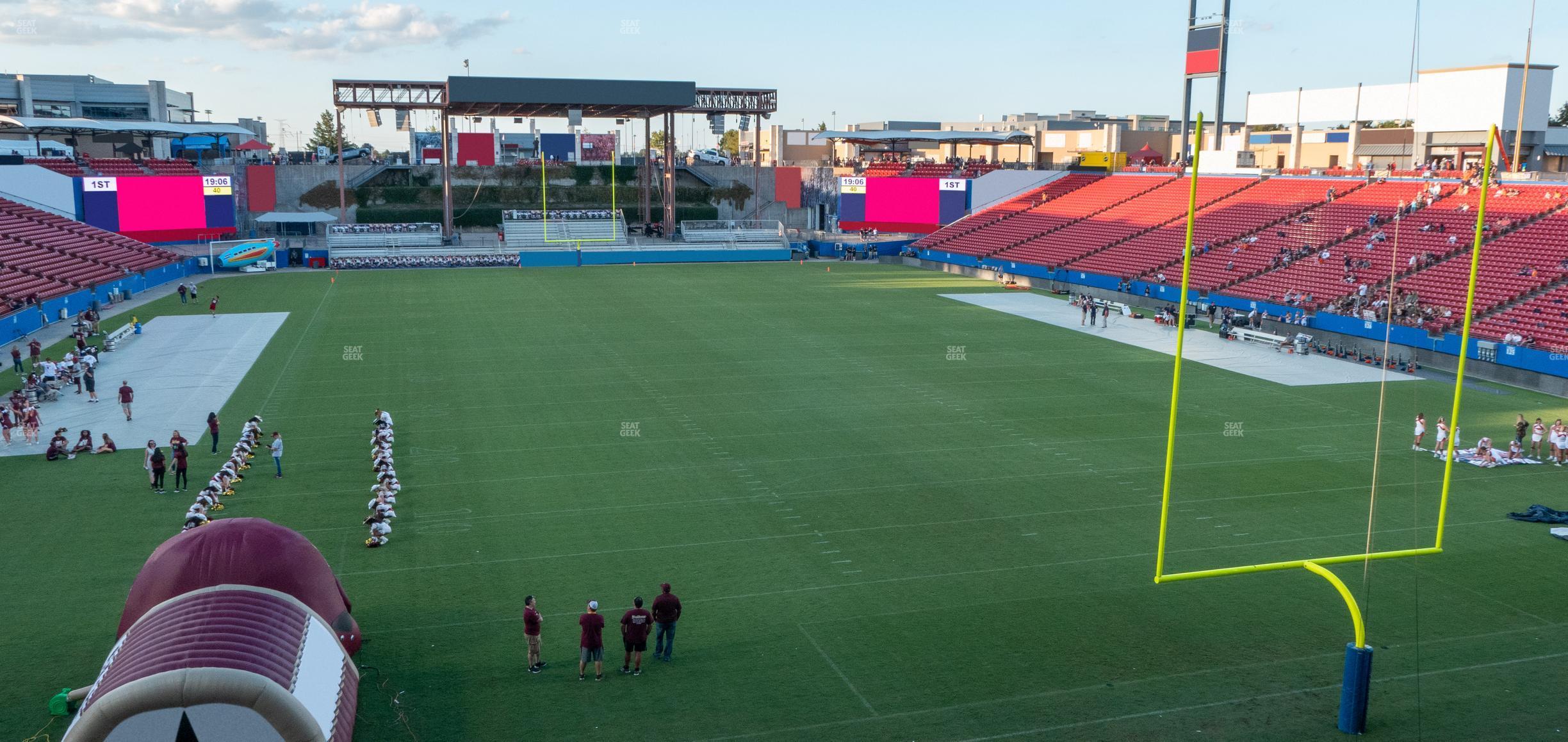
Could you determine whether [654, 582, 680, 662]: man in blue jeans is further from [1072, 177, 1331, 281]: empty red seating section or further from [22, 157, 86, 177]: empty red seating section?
[22, 157, 86, 177]: empty red seating section

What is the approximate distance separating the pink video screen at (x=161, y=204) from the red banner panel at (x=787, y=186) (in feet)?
129

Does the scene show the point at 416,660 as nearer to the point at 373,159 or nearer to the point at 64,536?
the point at 64,536

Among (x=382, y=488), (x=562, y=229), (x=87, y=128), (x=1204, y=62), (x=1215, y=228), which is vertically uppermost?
(x=1204, y=62)

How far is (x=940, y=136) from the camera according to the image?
83.6 m

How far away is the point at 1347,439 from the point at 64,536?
2499 cm

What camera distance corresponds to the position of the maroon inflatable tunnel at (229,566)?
11.3 metres

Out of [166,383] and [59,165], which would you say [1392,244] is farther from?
[59,165]

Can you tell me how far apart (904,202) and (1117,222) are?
17.2 meters

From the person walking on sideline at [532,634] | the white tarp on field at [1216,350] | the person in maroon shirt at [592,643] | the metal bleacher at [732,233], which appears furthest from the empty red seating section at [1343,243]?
the person walking on sideline at [532,634]

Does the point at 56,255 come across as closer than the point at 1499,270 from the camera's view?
No

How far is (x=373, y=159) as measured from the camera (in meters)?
82.9

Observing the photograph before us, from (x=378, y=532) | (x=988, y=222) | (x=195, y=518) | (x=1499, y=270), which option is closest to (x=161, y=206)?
(x=988, y=222)

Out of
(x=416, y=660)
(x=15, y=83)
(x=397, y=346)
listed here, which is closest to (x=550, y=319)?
(x=397, y=346)

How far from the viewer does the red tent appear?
79562 mm
